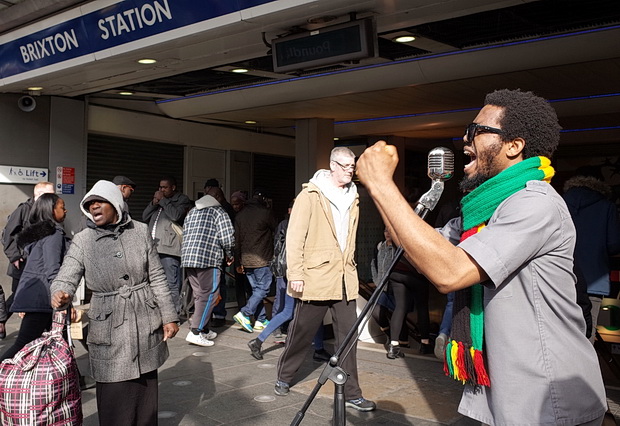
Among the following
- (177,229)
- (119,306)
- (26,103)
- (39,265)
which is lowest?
(119,306)

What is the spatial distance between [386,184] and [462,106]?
955 centimetres

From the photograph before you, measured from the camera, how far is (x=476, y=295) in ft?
7.15

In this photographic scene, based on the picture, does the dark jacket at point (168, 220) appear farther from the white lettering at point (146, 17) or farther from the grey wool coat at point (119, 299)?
the grey wool coat at point (119, 299)

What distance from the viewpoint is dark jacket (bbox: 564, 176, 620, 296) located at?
17.6 ft

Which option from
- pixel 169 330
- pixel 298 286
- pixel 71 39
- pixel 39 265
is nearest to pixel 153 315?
pixel 169 330

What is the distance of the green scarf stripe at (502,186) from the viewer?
2.08m

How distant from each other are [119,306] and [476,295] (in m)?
2.47

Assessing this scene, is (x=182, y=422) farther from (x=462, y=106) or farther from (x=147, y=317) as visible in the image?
(x=462, y=106)

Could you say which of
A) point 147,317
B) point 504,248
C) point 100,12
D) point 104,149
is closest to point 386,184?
point 504,248

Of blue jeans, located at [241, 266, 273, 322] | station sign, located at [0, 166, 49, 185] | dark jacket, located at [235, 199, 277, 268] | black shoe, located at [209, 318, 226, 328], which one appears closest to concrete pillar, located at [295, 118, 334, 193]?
dark jacket, located at [235, 199, 277, 268]

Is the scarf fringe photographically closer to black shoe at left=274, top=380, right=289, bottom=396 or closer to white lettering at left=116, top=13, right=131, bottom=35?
black shoe at left=274, top=380, right=289, bottom=396

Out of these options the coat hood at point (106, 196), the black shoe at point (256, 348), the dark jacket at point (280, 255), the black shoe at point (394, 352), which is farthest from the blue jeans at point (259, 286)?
the coat hood at point (106, 196)

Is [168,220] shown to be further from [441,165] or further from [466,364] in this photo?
[466,364]

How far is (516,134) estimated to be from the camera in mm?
2127
